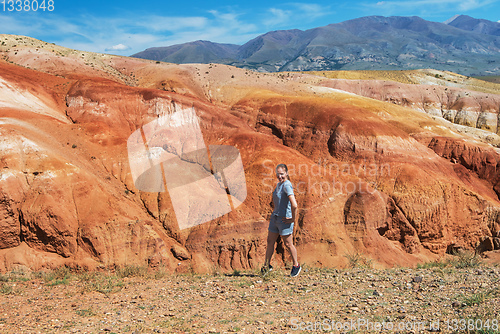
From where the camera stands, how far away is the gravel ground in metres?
4.58

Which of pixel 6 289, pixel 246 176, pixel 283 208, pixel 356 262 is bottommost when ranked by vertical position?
pixel 356 262

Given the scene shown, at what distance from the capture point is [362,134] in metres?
22.0

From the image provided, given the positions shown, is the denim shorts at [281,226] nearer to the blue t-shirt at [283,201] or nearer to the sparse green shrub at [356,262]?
the blue t-shirt at [283,201]

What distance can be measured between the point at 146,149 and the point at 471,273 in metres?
15.1

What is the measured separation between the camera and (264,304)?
551cm

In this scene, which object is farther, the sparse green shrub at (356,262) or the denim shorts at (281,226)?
the sparse green shrub at (356,262)

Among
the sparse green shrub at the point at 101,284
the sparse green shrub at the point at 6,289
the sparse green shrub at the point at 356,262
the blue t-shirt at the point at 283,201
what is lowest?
the sparse green shrub at the point at 356,262

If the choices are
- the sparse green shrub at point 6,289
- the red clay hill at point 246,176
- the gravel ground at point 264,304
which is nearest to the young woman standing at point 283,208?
the gravel ground at point 264,304

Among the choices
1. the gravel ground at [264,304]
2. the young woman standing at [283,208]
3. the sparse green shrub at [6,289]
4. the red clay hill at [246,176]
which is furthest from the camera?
the red clay hill at [246,176]

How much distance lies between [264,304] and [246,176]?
40.2ft

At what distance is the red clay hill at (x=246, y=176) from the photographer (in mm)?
12430

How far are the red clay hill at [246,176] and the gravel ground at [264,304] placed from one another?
5.23 m

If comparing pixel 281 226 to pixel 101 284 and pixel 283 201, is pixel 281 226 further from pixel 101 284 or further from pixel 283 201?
pixel 101 284

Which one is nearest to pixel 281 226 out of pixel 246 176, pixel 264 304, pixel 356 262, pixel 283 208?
pixel 283 208
